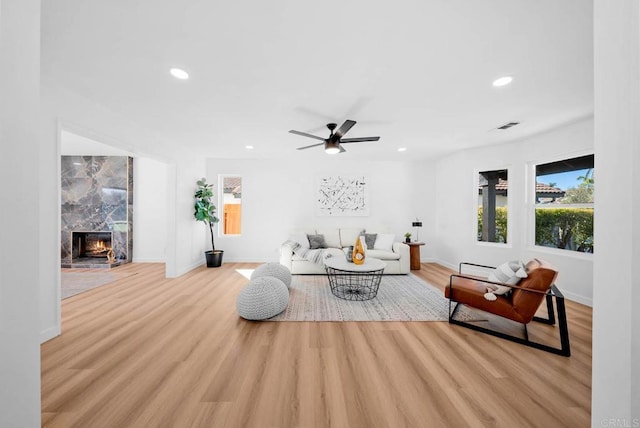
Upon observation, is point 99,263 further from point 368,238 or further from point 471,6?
point 471,6

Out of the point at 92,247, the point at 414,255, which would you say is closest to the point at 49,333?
the point at 92,247

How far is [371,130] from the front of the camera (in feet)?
12.4

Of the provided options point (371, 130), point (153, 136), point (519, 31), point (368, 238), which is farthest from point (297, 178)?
point (519, 31)

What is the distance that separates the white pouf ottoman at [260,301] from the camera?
2736 mm

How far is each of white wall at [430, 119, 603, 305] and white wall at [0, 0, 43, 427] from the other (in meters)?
5.18

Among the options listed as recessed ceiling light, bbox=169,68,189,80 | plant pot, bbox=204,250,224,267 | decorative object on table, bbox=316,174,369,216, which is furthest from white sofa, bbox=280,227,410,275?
recessed ceiling light, bbox=169,68,189,80

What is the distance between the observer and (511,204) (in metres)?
4.39

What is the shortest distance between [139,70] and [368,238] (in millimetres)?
4541

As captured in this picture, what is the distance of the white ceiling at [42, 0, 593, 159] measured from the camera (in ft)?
5.13

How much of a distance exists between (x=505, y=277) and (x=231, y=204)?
219 inches

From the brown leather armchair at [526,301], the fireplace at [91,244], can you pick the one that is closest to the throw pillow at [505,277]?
the brown leather armchair at [526,301]

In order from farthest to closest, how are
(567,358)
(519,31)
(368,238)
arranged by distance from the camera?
(368,238), (567,358), (519,31)

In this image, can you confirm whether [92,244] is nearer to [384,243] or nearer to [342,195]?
[342,195]

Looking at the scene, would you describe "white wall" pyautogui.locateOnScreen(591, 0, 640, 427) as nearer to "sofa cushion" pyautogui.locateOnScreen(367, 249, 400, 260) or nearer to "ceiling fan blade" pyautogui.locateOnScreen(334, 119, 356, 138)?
"ceiling fan blade" pyautogui.locateOnScreen(334, 119, 356, 138)
